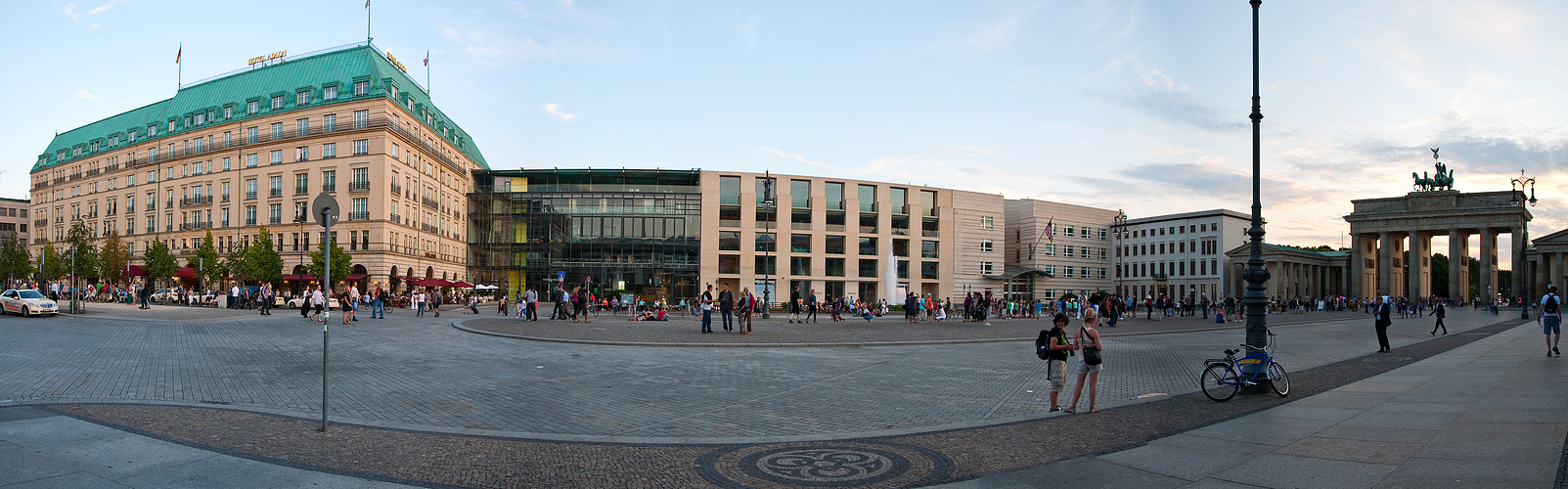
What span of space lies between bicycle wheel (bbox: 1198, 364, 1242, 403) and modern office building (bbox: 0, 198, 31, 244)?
164m

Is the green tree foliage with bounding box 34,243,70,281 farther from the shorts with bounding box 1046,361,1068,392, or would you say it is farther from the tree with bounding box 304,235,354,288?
the shorts with bounding box 1046,361,1068,392

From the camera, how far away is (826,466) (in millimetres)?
6875

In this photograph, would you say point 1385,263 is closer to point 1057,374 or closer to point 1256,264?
point 1256,264

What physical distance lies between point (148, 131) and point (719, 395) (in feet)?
319

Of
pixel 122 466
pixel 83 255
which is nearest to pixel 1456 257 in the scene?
pixel 122 466

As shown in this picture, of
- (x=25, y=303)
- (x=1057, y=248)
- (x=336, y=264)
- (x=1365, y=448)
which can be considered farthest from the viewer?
(x=1057, y=248)

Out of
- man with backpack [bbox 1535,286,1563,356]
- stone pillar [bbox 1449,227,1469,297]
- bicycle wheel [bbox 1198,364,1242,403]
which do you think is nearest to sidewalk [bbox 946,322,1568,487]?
bicycle wheel [bbox 1198,364,1242,403]

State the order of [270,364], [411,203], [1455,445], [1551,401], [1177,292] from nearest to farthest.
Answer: [1455,445] → [1551,401] → [270,364] → [411,203] → [1177,292]

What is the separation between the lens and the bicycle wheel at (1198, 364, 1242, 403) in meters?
10.6

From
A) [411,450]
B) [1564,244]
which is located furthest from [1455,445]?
[1564,244]

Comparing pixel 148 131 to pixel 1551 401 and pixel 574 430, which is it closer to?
pixel 574 430

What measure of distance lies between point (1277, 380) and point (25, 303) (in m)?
44.3

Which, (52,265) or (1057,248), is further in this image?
(1057,248)

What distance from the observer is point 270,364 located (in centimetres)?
1380
